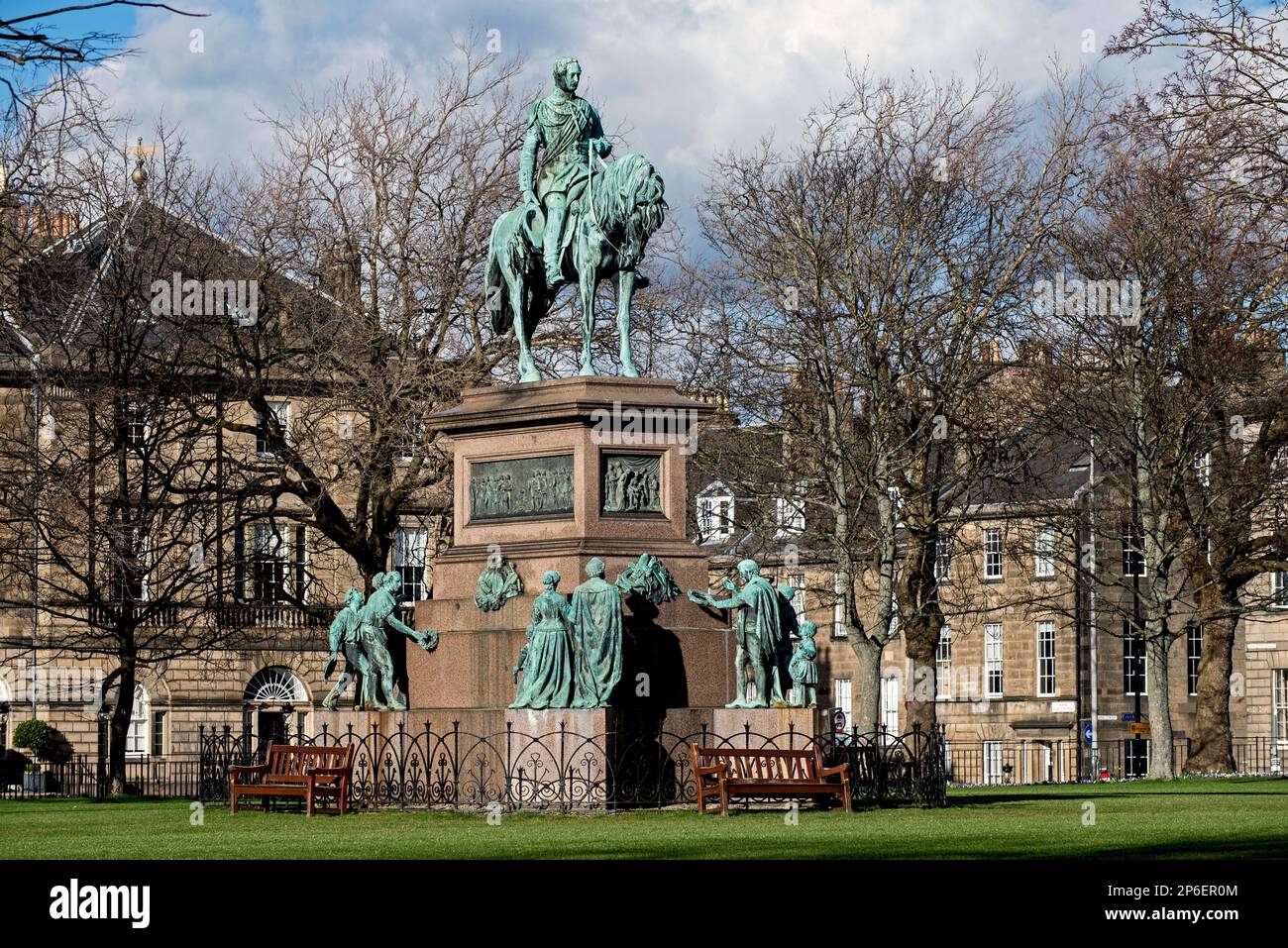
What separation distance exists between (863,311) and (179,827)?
24.1 metres

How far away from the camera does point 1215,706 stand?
48.3 metres

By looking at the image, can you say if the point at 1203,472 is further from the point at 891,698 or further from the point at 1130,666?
the point at 891,698

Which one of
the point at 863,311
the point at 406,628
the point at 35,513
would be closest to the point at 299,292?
the point at 35,513

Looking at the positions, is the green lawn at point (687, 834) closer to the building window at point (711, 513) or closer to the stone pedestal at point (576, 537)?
the stone pedestal at point (576, 537)

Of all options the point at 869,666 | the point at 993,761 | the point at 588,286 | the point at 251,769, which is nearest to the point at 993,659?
the point at 993,761

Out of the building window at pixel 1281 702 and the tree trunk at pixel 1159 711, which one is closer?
the tree trunk at pixel 1159 711

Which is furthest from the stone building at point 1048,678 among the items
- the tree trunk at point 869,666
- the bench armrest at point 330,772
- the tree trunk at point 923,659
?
the bench armrest at point 330,772

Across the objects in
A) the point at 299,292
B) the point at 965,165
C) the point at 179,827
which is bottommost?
the point at 179,827

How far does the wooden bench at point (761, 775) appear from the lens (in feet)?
74.6

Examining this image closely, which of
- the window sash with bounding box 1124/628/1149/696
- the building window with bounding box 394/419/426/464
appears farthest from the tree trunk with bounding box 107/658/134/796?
the window sash with bounding box 1124/628/1149/696

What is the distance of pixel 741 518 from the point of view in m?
49.8

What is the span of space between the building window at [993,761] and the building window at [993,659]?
6.55 ft
